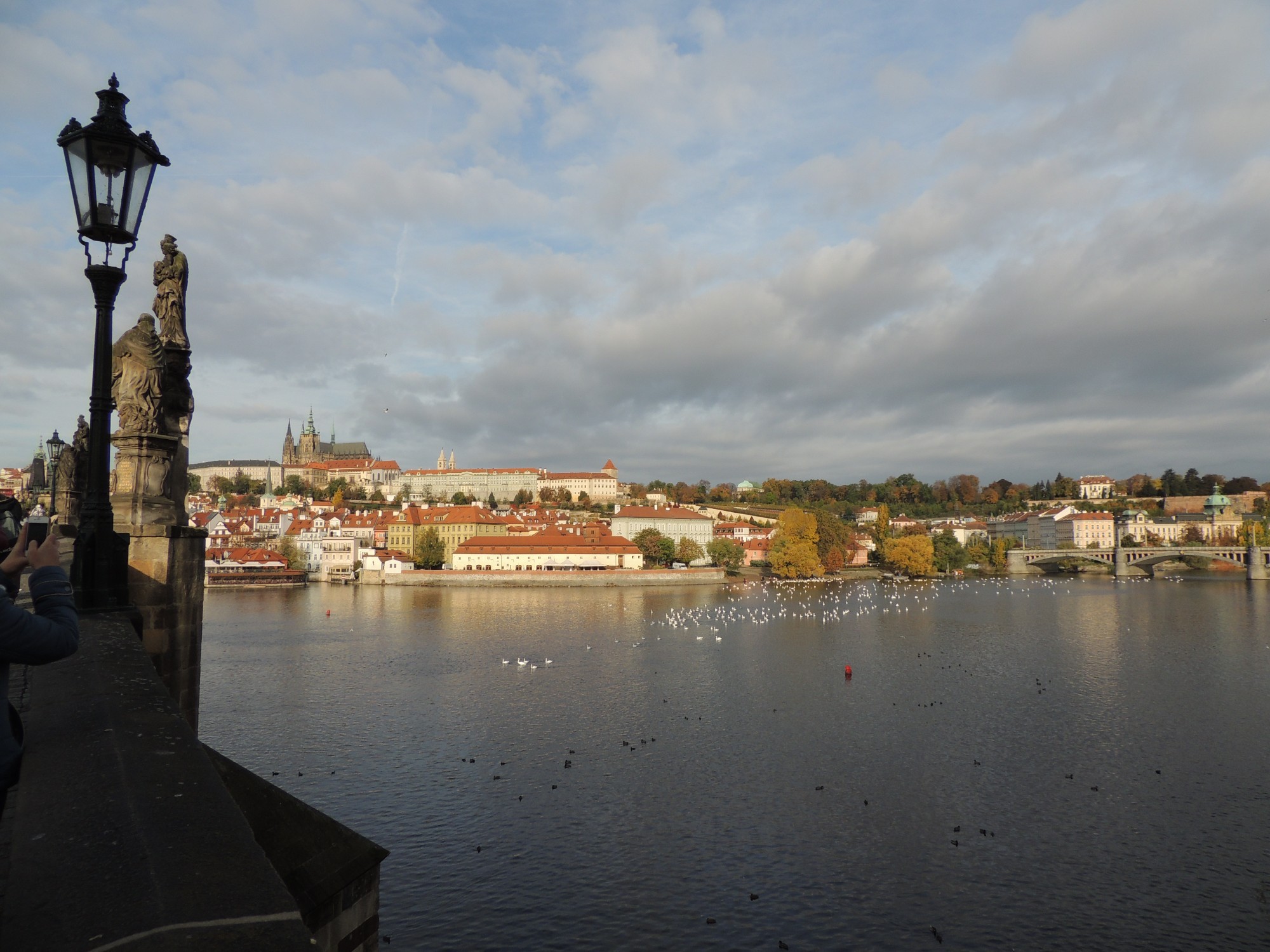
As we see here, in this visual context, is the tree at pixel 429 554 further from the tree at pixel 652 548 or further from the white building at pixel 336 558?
the tree at pixel 652 548

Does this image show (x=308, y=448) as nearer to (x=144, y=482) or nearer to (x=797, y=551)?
(x=797, y=551)

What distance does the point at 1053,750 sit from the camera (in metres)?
23.5

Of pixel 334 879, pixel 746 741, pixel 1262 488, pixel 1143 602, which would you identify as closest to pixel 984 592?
pixel 1143 602

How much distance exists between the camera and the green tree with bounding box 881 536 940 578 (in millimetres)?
97250

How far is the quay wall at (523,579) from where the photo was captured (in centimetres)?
8225

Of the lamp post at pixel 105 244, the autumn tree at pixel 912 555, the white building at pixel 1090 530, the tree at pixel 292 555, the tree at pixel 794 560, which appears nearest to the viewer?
the lamp post at pixel 105 244

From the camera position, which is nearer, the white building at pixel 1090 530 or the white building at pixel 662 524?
the white building at pixel 662 524

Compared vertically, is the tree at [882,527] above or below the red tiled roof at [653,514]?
below

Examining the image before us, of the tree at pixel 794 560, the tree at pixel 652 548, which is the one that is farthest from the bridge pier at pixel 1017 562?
the tree at pixel 652 548

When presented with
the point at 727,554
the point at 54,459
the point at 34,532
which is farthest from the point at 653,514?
the point at 34,532

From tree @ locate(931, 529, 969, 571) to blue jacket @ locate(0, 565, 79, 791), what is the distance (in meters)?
107

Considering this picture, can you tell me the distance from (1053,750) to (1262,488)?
21859 centimetres

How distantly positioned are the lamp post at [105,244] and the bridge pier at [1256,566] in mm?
112826

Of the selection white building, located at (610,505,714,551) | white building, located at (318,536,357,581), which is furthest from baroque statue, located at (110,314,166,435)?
white building, located at (610,505,714,551)
